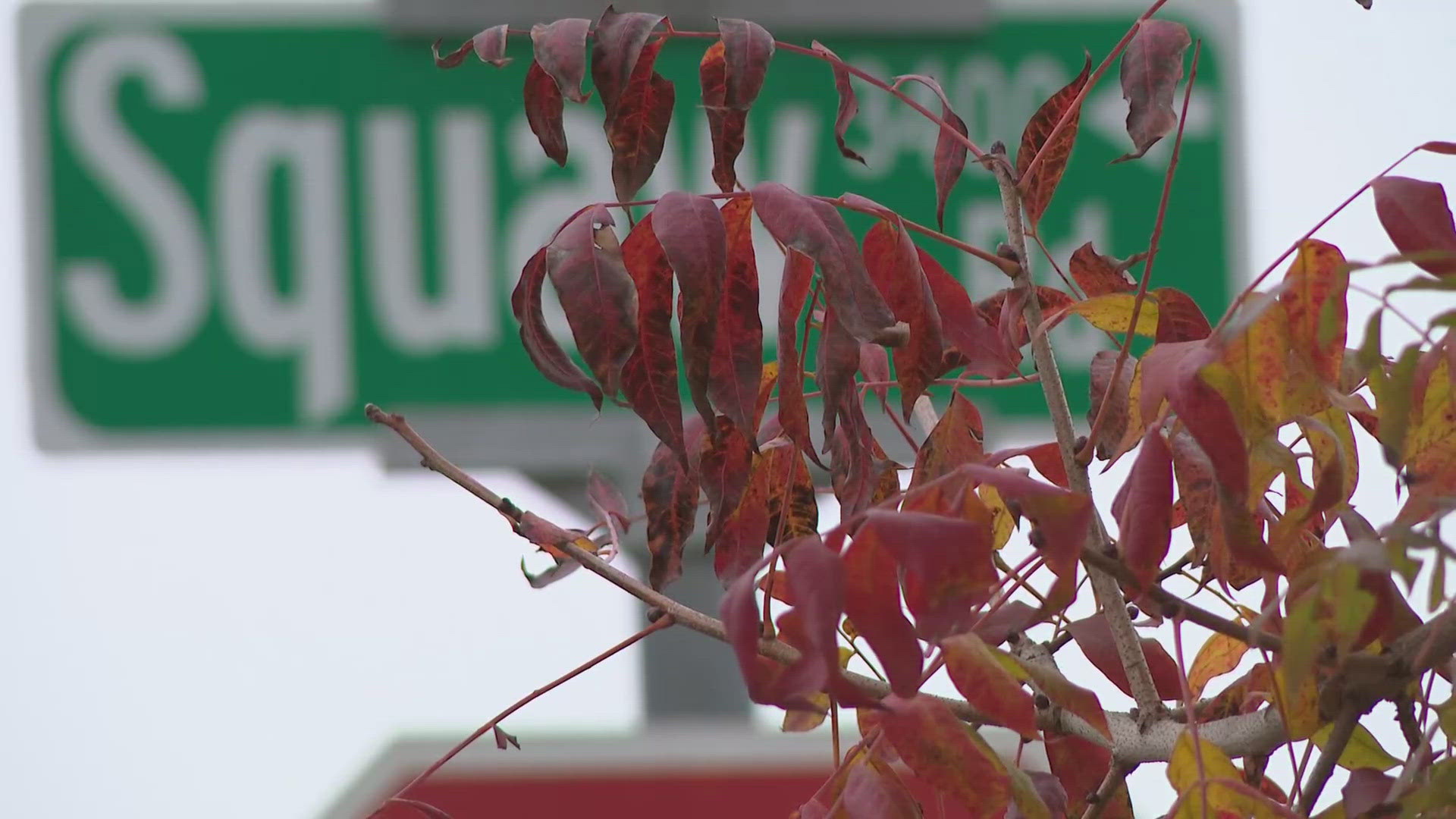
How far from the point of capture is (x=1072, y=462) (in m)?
0.34

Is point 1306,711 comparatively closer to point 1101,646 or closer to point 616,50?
point 1101,646

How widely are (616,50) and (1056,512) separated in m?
0.14

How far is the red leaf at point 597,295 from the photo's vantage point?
29 centimetres

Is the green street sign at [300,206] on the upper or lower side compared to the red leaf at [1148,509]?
upper

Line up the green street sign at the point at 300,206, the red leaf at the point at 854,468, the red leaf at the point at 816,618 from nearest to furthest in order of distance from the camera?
the red leaf at the point at 816,618 → the red leaf at the point at 854,468 → the green street sign at the point at 300,206

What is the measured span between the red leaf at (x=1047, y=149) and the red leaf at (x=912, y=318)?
0.07 m

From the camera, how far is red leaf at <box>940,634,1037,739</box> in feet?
0.93

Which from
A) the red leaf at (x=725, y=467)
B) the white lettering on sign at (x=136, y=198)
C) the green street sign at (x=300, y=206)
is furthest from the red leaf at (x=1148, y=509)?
the white lettering on sign at (x=136, y=198)

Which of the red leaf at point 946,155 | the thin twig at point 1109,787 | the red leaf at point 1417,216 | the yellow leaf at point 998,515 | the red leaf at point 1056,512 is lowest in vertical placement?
the thin twig at point 1109,787

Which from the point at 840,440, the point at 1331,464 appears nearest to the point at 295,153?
the point at 840,440

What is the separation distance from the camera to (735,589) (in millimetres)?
243

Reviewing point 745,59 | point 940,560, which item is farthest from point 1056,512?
point 745,59

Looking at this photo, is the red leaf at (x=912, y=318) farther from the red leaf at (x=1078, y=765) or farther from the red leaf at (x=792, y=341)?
the red leaf at (x=1078, y=765)

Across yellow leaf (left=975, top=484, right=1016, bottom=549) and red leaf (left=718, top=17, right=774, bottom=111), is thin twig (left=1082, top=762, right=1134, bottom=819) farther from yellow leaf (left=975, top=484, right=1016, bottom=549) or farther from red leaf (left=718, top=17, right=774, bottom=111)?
red leaf (left=718, top=17, right=774, bottom=111)
